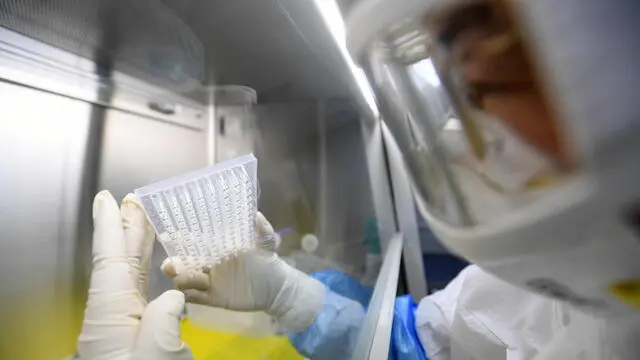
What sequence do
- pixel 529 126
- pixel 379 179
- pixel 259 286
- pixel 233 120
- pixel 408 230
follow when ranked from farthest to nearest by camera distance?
pixel 408 230 → pixel 379 179 → pixel 233 120 → pixel 259 286 → pixel 529 126

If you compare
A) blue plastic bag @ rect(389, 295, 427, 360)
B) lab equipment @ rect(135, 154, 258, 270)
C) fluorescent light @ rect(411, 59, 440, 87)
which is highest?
fluorescent light @ rect(411, 59, 440, 87)

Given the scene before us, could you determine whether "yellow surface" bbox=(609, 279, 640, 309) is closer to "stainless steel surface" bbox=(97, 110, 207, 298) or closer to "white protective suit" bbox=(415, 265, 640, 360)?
"white protective suit" bbox=(415, 265, 640, 360)

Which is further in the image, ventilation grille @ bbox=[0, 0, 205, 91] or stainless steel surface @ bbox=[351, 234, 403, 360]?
stainless steel surface @ bbox=[351, 234, 403, 360]

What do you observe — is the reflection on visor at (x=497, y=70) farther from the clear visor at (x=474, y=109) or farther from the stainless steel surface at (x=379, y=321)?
the stainless steel surface at (x=379, y=321)

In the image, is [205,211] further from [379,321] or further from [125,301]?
[379,321]

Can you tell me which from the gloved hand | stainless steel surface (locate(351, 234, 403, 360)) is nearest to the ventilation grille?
the gloved hand

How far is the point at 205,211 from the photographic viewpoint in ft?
1.56

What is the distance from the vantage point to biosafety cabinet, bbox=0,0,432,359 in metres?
0.48

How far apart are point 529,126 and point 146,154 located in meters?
0.56

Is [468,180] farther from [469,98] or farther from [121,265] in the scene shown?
[121,265]

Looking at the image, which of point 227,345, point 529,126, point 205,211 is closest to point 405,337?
Answer: point 227,345

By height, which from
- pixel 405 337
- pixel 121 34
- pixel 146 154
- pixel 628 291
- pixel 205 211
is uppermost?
pixel 121 34

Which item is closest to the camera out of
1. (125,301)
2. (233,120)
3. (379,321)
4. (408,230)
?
(125,301)

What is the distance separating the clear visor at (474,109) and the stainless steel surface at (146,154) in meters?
0.36
